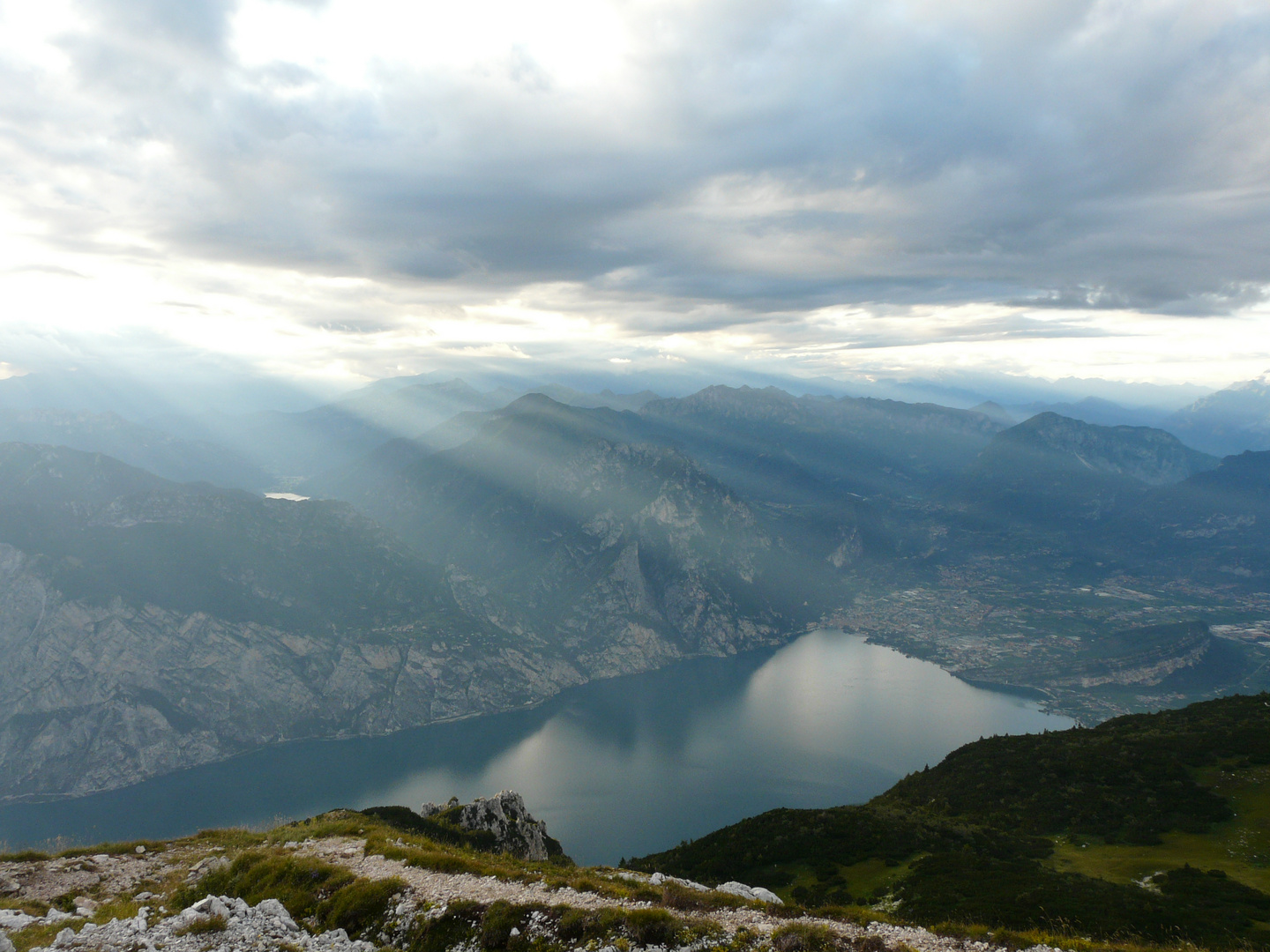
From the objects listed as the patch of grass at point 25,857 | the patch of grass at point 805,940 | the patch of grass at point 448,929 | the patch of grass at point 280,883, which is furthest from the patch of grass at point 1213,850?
the patch of grass at point 25,857

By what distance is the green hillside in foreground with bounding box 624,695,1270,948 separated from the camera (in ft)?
93.3

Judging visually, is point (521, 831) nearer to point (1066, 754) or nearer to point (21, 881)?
point (21, 881)

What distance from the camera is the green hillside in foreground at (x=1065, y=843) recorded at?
28.4 metres

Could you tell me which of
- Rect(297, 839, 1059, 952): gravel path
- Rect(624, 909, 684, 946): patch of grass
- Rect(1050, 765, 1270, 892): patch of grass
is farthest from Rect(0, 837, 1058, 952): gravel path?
Rect(1050, 765, 1270, 892): patch of grass

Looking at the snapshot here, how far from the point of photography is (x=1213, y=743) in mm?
60469

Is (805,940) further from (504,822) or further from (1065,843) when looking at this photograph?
(1065,843)

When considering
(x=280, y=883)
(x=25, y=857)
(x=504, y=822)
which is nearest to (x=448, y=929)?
(x=280, y=883)

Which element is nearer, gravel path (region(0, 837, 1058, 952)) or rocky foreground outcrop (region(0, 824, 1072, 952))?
rocky foreground outcrop (region(0, 824, 1072, 952))

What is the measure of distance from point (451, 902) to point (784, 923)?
10.7 metres

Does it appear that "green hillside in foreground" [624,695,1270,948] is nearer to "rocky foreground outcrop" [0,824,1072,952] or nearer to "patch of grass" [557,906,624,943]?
"rocky foreground outcrop" [0,824,1072,952]

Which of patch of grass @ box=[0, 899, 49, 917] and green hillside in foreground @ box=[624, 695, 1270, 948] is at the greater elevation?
patch of grass @ box=[0, 899, 49, 917]

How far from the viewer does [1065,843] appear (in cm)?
4800

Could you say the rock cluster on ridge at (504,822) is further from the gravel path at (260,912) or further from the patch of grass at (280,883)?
the gravel path at (260,912)

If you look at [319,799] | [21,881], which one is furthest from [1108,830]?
[319,799]
